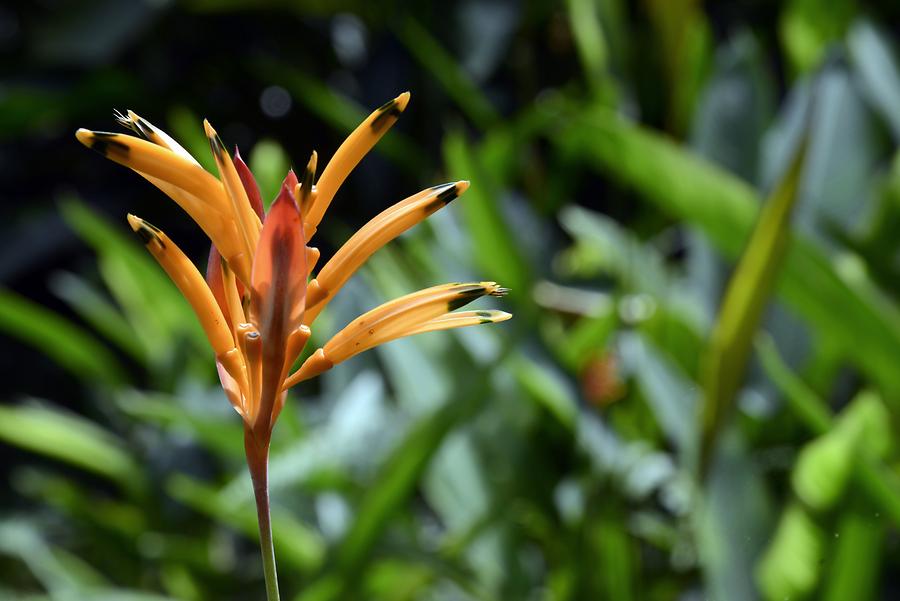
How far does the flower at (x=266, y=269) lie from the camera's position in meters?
0.15

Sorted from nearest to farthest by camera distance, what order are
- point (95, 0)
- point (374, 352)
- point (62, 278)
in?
point (374, 352) → point (95, 0) → point (62, 278)

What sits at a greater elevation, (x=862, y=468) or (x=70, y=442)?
(x=70, y=442)

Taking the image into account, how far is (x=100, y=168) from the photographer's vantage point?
1517mm

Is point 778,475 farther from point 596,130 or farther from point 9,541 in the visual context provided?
point 9,541

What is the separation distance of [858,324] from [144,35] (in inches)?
42.0

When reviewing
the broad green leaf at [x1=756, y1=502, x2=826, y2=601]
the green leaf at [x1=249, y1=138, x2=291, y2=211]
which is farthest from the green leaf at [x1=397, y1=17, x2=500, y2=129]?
the broad green leaf at [x1=756, y1=502, x2=826, y2=601]

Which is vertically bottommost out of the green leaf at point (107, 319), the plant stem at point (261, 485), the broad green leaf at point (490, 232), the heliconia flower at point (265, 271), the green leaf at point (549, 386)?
the plant stem at point (261, 485)

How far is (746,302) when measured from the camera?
2.15ft

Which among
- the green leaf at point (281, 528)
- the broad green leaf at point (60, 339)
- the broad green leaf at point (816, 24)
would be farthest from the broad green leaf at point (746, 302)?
the broad green leaf at point (60, 339)

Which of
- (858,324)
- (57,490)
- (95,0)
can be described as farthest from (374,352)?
(95,0)

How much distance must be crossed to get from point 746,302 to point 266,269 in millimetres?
545

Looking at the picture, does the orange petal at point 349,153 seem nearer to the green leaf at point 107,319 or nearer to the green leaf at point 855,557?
the green leaf at point 855,557

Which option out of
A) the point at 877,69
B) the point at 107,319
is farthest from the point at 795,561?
the point at 107,319

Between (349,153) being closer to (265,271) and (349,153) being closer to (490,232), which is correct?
(265,271)
